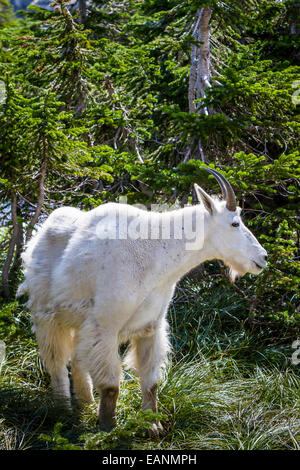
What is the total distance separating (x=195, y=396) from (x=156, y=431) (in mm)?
638

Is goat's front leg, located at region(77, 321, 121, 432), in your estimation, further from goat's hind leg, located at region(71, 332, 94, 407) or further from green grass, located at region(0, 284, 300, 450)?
goat's hind leg, located at region(71, 332, 94, 407)

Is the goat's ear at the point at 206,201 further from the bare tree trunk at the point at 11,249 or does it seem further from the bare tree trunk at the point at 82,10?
the bare tree trunk at the point at 82,10

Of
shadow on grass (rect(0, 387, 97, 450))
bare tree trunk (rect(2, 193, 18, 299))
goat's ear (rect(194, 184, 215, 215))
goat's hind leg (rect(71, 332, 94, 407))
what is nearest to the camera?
shadow on grass (rect(0, 387, 97, 450))

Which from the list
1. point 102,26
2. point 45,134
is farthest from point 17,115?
point 102,26

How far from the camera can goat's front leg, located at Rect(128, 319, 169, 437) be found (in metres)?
4.27

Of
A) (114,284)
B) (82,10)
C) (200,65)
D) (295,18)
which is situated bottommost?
(114,284)

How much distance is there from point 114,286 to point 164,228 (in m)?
0.66

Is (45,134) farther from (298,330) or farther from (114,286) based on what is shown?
(298,330)

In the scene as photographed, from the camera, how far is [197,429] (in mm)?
4324

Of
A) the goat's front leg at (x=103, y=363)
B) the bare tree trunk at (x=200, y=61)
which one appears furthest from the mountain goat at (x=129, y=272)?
the bare tree trunk at (x=200, y=61)

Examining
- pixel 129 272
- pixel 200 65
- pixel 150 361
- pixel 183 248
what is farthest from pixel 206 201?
pixel 200 65

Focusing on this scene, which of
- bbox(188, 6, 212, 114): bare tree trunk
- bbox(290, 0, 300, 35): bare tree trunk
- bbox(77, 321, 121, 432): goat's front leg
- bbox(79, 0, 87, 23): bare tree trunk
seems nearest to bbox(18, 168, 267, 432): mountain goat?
bbox(77, 321, 121, 432): goat's front leg

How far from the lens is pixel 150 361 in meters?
4.32

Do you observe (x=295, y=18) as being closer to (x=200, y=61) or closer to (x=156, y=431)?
(x=200, y=61)
